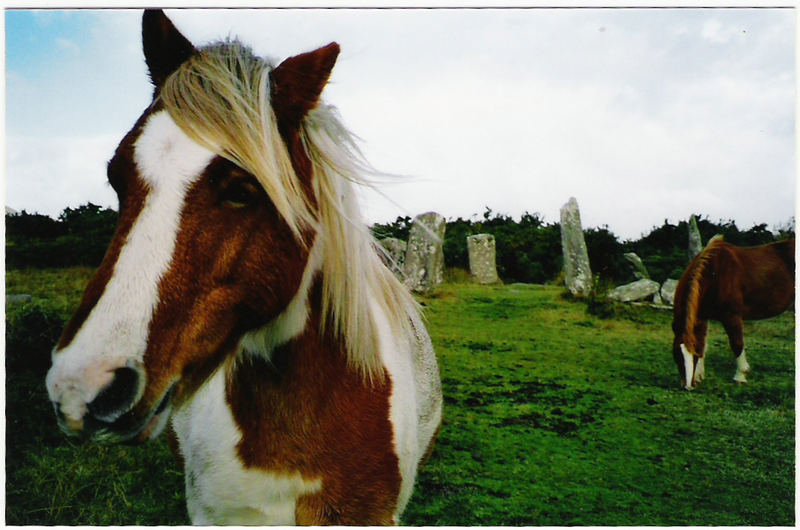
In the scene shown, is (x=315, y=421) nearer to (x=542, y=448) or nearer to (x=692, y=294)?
(x=542, y=448)

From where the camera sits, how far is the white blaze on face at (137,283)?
1.02 m

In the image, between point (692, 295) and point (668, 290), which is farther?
point (668, 290)

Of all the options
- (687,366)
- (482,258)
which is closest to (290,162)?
(687,366)

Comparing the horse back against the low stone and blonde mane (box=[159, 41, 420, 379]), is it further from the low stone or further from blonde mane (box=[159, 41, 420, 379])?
blonde mane (box=[159, 41, 420, 379])

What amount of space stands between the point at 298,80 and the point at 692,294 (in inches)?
175

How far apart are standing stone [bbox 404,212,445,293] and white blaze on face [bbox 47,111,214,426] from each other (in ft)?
18.4

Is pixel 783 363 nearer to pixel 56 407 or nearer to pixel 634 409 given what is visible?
pixel 634 409

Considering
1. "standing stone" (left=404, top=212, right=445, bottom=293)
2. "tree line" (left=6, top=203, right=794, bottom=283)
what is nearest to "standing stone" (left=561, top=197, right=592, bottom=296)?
"tree line" (left=6, top=203, right=794, bottom=283)

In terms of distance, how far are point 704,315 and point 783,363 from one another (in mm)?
855

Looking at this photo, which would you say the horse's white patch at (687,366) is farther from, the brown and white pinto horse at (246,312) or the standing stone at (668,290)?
the brown and white pinto horse at (246,312)

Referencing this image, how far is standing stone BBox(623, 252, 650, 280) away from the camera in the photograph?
6906mm

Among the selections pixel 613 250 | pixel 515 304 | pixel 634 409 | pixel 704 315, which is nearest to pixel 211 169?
pixel 634 409

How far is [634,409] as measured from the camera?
3.99 metres

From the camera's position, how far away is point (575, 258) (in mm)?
6969
